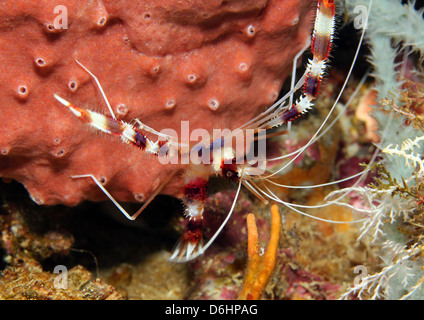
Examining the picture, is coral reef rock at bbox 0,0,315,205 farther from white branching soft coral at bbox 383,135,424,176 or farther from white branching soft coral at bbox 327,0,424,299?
white branching soft coral at bbox 383,135,424,176

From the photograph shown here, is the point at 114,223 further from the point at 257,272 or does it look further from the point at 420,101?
the point at 420,101

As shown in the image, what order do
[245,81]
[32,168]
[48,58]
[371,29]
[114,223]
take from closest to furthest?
[48,58] < [32,168] < [245,81] < [371,29] < [114,223]

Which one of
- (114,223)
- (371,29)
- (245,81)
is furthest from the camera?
(114,223)

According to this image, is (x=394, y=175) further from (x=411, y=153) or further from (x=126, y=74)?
(x=126, y=74)

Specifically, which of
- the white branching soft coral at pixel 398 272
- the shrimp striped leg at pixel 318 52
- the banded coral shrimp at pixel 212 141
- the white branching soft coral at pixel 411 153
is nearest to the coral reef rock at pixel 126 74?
the banded coral shrimp at pixel 212 141

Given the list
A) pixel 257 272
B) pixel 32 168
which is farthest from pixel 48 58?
pixel 257 272

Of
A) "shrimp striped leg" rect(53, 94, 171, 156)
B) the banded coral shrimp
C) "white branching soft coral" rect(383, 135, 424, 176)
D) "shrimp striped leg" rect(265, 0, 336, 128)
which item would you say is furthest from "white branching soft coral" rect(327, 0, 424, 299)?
"shrimp striped leg" rect(53, 94, 171, 156)
